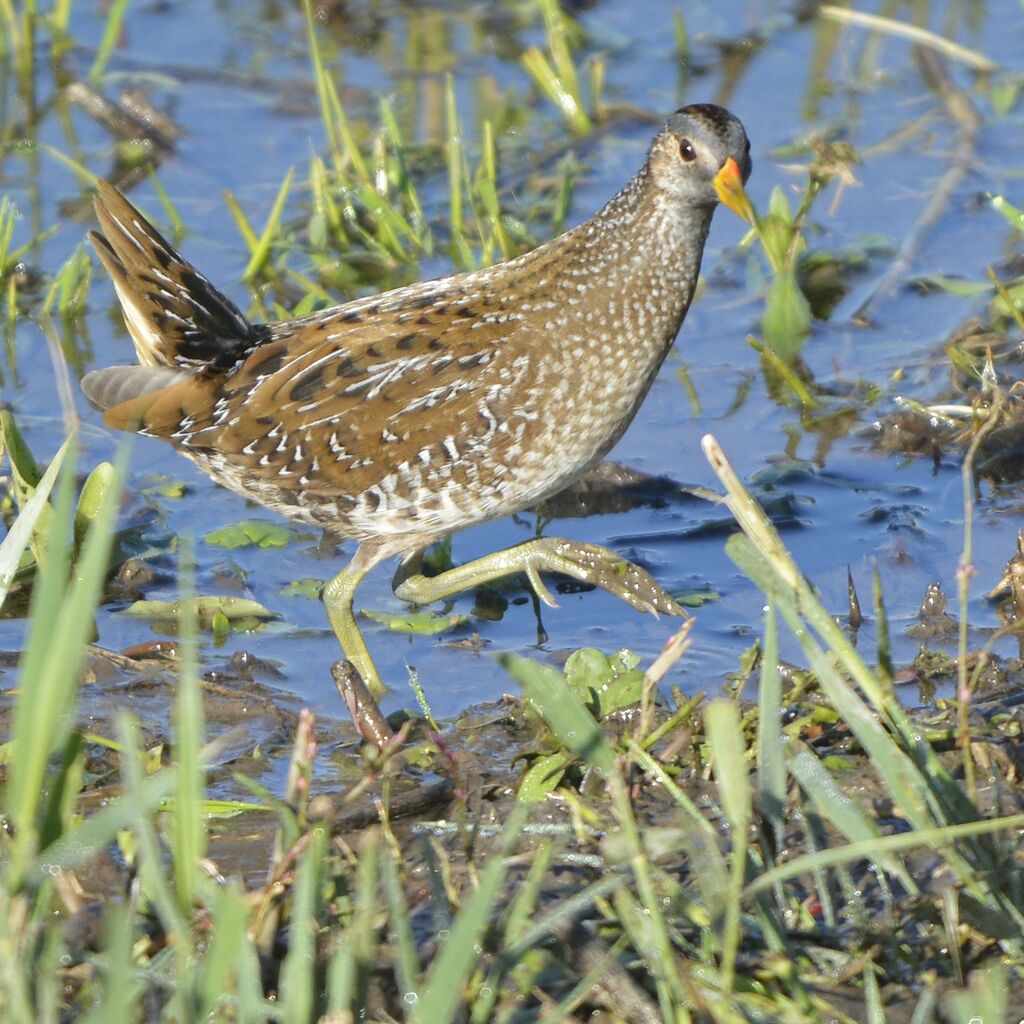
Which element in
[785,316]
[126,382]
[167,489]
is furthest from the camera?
[785,316]

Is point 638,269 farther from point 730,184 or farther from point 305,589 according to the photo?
Result: point 305,589

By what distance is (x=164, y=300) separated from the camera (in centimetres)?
558

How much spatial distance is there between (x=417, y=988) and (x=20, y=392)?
4.55 meters

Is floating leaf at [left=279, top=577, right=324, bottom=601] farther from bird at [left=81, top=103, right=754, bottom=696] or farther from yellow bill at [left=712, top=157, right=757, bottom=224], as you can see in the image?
yellow bill at [left=712, top=157, right=757, bottom=224]

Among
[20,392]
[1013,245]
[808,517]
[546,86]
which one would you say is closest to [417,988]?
[808,517]

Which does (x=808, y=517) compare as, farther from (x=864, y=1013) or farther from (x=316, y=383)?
(x=864, y=1013)

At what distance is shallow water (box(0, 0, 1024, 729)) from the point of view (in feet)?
18.6

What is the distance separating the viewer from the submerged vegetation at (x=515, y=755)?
2957 mm

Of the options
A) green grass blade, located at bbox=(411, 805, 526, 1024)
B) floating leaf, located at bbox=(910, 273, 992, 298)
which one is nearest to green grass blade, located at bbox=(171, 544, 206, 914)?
green grass blade, located at bbox=(411, 805, 526, 1024)

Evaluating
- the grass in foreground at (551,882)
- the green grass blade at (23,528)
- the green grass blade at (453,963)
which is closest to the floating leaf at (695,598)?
the grass in foreground at (551,882)

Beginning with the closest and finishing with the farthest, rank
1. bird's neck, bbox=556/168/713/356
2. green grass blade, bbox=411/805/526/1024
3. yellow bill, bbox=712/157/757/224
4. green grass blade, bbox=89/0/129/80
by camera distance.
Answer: green grass blade, bbox=411/805/526/1024
yellow bill, bbox=712/157/757/224
bird's neck, bbox=556/168/713/356
green grass blade, bbox=89/0/129/80

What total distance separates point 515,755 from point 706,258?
3.74 metres

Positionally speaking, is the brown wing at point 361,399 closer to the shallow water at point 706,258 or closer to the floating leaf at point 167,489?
the shallow water at point 706,258

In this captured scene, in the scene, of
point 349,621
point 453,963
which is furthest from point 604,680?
point 453,963
